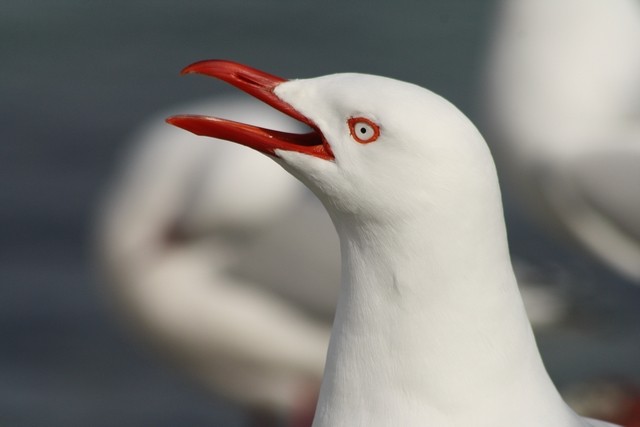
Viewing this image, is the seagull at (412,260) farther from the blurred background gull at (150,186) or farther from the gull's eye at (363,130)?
the blurred background gull at (150,186)

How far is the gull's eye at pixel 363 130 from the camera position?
2406 millimetres

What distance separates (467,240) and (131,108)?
241 inches

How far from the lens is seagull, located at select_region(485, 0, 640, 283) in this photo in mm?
4801

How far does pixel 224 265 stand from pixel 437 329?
8.82 feet

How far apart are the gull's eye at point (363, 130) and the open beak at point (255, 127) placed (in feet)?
0.23

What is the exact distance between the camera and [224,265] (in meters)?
5.09

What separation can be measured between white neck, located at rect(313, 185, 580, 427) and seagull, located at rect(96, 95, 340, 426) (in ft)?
7.99

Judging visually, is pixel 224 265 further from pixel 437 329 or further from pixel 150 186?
pixel 437 329

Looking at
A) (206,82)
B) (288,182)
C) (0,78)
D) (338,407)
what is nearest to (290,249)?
(288,182)


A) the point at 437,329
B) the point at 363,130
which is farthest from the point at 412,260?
the point at 363,130

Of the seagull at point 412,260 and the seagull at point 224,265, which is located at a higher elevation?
the seagull at point 224,265

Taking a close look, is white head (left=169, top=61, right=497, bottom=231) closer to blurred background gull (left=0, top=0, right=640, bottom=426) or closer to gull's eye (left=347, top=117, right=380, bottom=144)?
gull's eye (left=347, top=117, right=380, bottom=144)

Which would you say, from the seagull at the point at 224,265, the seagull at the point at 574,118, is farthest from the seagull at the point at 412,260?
the seagull at the point at 224,265

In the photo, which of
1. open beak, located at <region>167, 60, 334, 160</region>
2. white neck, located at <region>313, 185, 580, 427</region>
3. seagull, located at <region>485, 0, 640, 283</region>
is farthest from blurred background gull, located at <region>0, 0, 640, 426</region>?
white neck, located at <region>313, 185, 580, 427</region>
